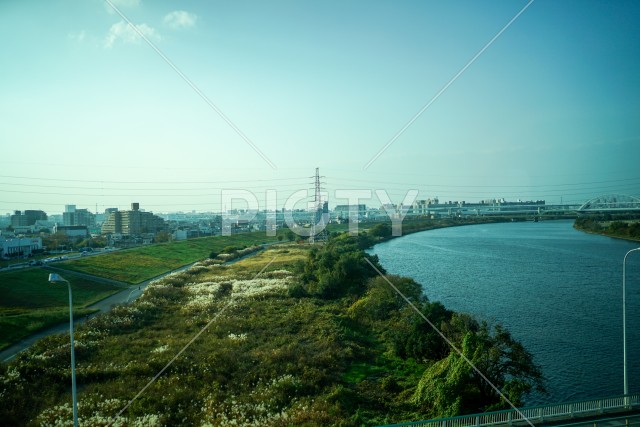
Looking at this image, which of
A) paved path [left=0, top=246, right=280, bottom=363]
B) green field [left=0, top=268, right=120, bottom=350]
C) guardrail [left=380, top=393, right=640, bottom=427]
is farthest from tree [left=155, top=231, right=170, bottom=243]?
guardrail [left=380, top=393, right=640, bottom=427]

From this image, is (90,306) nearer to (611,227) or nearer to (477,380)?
(477,380)

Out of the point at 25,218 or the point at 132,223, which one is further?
the point at 25,218

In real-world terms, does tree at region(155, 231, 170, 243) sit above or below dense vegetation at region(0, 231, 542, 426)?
above

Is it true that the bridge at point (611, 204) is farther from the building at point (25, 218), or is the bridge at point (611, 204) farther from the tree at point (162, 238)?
the building at point (25, 218)

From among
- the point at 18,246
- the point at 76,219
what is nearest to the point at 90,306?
the point at 18,246

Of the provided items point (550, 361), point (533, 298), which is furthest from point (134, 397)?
point (533, 298)

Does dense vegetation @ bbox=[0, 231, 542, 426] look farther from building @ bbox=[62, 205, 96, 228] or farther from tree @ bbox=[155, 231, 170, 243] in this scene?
building @ bbox=[62, 205, 96, 228]

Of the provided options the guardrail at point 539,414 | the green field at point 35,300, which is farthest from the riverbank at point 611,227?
the green field at point 35,300
